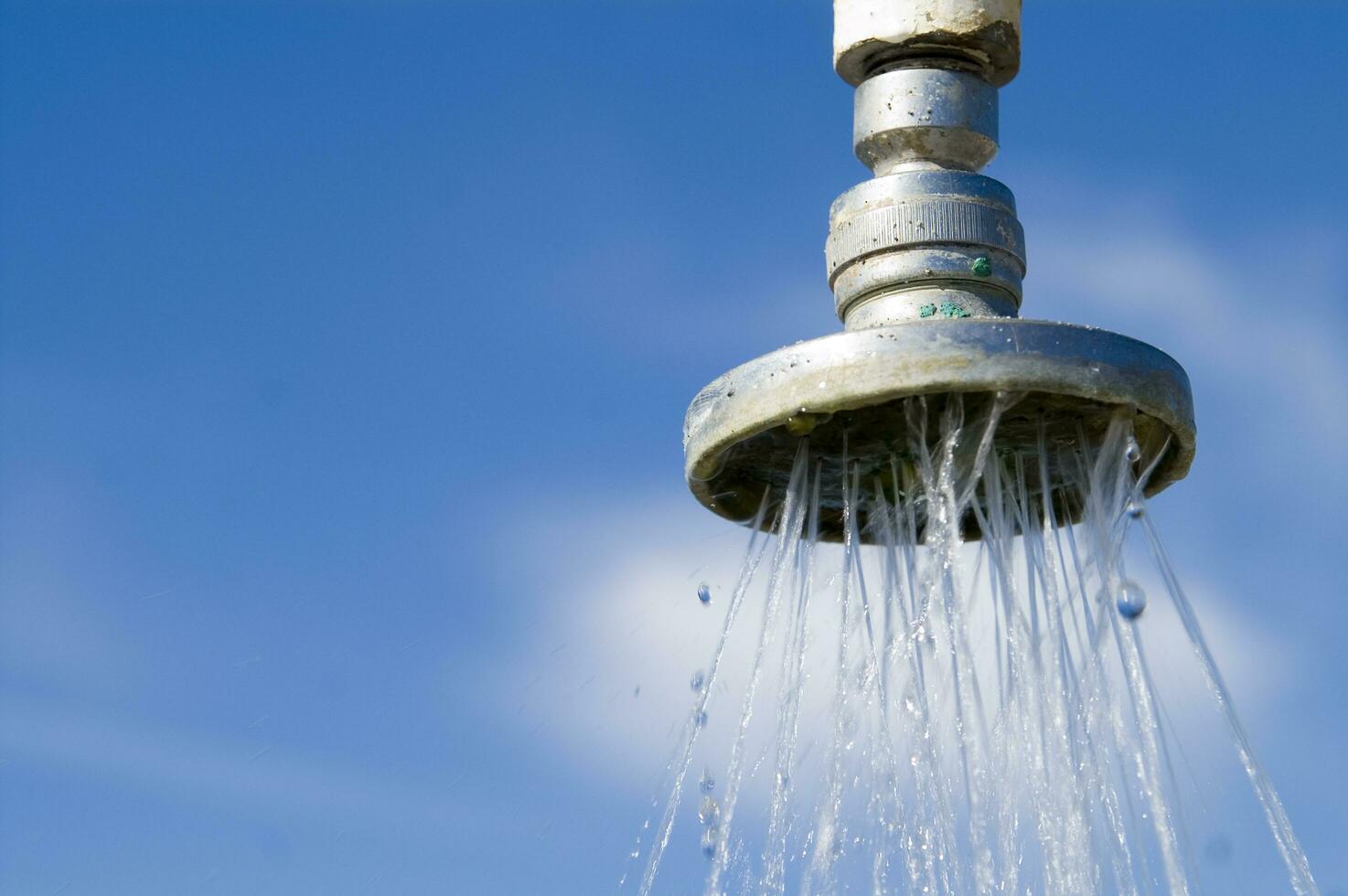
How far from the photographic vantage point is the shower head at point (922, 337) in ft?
12.3

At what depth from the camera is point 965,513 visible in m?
4.66

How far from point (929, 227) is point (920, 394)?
52 centimetres

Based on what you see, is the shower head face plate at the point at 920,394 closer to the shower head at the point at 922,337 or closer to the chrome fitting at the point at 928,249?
the shower head at the point at 922,337

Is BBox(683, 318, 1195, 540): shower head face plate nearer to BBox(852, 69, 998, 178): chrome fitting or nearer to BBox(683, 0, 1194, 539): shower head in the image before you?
BBox(683, 0, 1194, 539): shower head

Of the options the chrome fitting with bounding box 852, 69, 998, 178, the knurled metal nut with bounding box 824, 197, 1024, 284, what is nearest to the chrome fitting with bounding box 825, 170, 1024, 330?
the knurled metal nut with bounding box 824, 197, 1024, 284

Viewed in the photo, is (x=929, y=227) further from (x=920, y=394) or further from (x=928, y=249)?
(x=920, y=394)

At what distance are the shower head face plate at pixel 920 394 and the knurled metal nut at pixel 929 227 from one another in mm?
378

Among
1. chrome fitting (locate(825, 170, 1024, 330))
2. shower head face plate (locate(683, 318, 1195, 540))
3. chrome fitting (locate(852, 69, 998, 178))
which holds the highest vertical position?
chrome fitting (locate(852, 69, 998, 178))

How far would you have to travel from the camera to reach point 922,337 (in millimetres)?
3723

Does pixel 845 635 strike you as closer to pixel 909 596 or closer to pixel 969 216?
pixel 909 596

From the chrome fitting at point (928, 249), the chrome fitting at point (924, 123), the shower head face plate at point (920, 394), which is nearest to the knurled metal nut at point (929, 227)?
the chrome fitting at point (928, 249)

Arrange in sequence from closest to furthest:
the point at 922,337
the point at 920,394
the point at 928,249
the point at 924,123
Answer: the point at 922,337 → the point at 920,394 → the point at 928,249 → the point at 924,123

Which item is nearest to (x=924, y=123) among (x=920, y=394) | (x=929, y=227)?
(x=929, y=227)

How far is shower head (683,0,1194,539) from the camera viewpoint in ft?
12.3
